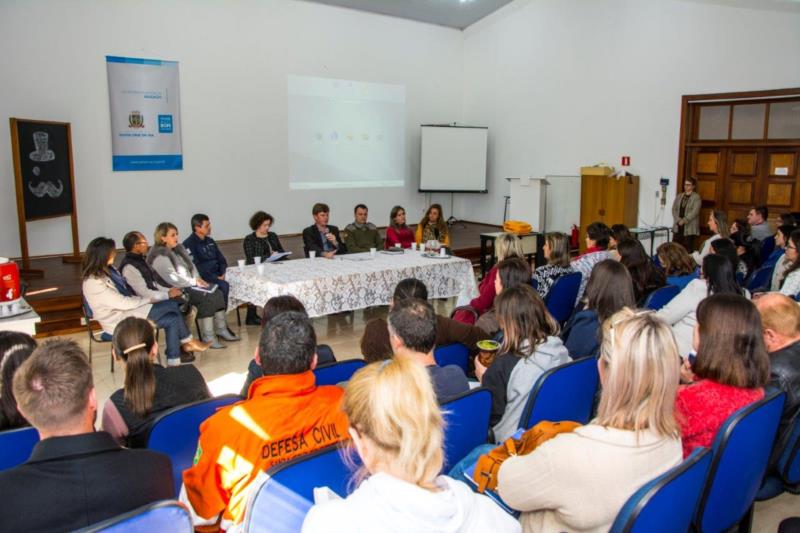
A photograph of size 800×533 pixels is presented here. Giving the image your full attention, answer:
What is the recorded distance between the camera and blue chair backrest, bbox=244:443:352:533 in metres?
1.54

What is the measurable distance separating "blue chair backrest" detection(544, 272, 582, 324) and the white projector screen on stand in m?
7.01

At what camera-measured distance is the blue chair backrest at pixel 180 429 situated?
2102mm

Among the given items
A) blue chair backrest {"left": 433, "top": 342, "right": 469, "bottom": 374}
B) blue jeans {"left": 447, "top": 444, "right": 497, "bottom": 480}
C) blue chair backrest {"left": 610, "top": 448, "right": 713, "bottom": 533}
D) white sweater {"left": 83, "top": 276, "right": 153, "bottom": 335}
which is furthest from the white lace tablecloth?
blue chair backrest {"left": 610, "top": 448, "right": 713, "bottom": 533}

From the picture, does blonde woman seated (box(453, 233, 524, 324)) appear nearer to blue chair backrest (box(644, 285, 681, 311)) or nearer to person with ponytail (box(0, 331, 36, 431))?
blue chair backrest (box(644, 285, 681, 311))

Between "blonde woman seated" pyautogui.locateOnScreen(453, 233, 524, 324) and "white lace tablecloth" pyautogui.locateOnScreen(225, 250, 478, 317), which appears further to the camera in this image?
"white lace tablecloth" pyautogui.locateOnScreen(225, 250, 478, 317)

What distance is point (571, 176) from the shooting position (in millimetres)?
10039

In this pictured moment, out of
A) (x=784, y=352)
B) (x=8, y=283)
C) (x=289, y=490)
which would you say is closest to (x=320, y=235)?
(x=8, y=283)

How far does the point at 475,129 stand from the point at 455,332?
8.90 m

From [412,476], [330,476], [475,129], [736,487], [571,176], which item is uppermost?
[475,129]

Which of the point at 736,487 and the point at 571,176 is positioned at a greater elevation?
the point at 571,176

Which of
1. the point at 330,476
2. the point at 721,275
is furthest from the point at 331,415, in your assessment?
the point at 721,275

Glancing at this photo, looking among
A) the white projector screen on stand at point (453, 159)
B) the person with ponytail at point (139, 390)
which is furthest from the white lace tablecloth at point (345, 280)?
the white projector screen on stand at point (453, 159)

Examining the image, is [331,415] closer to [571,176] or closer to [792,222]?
[792,222]

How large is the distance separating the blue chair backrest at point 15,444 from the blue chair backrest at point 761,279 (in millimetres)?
5213
